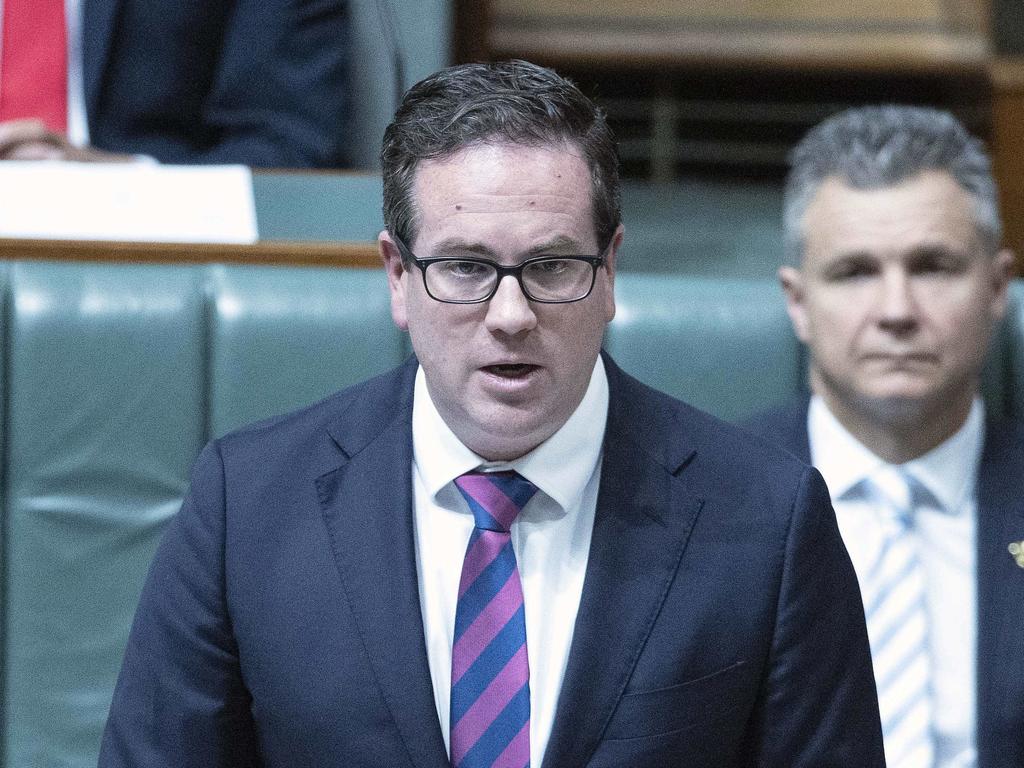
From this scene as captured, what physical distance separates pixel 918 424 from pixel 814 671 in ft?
1.52

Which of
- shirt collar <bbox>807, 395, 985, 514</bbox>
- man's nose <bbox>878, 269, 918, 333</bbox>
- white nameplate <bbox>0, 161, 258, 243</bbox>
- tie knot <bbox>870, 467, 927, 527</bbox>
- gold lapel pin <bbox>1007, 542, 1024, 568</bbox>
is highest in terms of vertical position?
white nameplate <bbox>0, 161, 258, 243</bbox>

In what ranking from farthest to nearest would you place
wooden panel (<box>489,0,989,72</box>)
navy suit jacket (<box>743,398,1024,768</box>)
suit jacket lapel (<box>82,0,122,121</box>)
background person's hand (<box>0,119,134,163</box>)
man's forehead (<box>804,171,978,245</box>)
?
1. wooden panel (<box>489,0,989,72</box>)
2. suit jacket lapel (<box>82,0,122,121</box>)
3. background person's hand (<box>0,119,134,163</box>)
4. man's forehead (<box>804,171,978,245</box>)
5. navy suit jacket (<box>743,398,1024,768</box>)

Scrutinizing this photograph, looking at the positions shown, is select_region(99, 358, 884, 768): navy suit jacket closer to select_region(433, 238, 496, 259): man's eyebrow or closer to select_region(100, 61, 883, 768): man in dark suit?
select_region(100, 61, 883, 768): man in dark suit

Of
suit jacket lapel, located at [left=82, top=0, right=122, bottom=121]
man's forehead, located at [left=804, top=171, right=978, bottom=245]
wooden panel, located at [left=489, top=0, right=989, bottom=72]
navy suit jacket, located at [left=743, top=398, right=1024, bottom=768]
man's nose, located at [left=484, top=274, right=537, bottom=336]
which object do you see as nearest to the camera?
man's nose, located at [left=484, top=274, right=537, bottom=336]

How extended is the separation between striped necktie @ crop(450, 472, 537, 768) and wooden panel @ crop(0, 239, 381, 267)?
0.51 meters

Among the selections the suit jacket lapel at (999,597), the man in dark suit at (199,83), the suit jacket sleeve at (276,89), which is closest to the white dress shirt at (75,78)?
the man in dark suit at (199,83)

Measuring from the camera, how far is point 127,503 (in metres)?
1.48

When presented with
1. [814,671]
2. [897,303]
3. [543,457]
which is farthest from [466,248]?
[897,303]

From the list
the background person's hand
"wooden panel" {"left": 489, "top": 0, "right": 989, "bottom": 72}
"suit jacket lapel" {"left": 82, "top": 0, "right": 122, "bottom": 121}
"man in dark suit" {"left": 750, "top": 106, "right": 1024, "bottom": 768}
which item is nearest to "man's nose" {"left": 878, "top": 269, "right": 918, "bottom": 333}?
"man in dark suit" {"left": 750, "top": 106, "right": 1024, "bottom": 768}

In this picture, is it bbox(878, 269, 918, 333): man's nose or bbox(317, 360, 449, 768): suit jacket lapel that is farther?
bbox(878, 269, 918, 333): man's nose

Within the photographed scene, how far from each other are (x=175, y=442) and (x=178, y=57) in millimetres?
695

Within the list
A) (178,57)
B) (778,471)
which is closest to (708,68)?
(178,57)

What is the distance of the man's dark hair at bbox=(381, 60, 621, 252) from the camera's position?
1034mm

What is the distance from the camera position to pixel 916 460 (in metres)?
1.48
